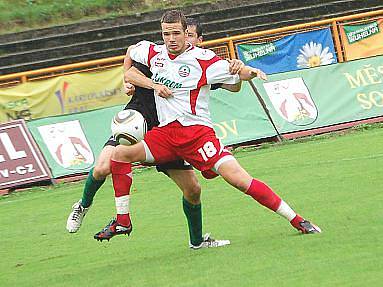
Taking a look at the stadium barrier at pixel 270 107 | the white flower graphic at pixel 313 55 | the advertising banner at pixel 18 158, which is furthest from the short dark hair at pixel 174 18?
the white flower graphic at pixel 313 55

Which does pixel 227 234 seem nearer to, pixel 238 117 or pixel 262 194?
pixel 262 194

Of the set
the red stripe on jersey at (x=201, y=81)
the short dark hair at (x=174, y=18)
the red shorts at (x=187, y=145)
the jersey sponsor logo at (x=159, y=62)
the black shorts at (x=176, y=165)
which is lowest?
the black shorts at (x=176, y=165)

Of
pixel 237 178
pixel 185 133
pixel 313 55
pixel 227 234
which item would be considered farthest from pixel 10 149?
pixel 237 178

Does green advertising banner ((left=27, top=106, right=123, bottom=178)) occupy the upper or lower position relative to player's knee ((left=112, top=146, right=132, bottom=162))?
lower

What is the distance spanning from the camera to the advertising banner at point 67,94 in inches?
679

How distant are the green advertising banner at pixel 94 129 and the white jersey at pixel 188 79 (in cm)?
734

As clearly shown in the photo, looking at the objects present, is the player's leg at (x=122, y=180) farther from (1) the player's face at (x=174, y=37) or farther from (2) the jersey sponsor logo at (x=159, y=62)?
(1) the player's face at (x=174, y=37)

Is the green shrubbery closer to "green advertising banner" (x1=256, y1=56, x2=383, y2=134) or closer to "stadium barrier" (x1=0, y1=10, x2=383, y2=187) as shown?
"stadium barrier" (x1=0, y1=10, x2=383, y2=187)

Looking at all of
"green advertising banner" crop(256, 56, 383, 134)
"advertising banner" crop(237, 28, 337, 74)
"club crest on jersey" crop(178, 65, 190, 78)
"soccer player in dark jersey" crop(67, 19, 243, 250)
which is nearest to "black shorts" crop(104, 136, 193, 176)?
"soccer player in dark jersey" crop(67, 19, 243, 250)

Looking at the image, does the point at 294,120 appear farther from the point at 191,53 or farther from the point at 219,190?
the point at 191,53

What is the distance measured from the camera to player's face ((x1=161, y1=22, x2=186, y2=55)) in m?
8.41

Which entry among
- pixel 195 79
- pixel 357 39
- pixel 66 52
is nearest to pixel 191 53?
pixel 195 79

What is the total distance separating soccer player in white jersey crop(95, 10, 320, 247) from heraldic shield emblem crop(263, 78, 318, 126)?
8620 millimetres

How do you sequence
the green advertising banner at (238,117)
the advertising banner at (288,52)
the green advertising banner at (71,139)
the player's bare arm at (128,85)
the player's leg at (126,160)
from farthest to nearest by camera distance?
the advertising banner at (288,52)
the green advertising banner at (238,117)
the green advertising banner at (71,139)
the player's bare arm at (128,85)
the player's leg at (126,160)
